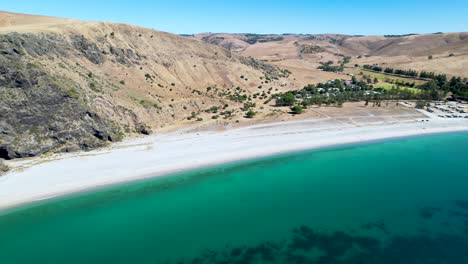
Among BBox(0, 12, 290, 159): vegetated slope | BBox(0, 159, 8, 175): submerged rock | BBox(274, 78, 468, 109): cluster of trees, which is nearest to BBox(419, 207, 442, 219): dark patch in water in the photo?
BBox(274, 78, 468, 109): cluster of trees

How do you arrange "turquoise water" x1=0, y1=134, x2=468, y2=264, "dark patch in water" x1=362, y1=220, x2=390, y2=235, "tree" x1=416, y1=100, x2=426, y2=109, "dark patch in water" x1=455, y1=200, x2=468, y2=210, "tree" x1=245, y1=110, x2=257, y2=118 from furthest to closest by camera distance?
"tree" x1=416, y1=100, x2=426, y2=109 < "tree" x1=245, y1=110, x2=257, y2=118 < "dark patch in water" x1=455, y1=200, x2=468, y2=210 < "dark patch in water" x1=362, y1=220, x2=390, y2=235 < "turquoise water" x1=0, y1=134, x2=468, y2=264

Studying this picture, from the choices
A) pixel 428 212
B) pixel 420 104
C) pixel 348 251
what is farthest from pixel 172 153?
pixel 420 104

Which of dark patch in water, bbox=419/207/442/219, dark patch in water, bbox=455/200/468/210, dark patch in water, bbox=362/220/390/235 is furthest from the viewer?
dark patch in water, bbox=455/200/468/210

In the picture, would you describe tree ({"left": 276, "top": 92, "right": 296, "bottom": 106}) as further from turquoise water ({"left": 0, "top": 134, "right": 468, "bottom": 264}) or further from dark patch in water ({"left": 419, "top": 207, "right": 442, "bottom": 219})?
dark patch in water ({"left": 419, "top": 207, "right": 442, "bottom": 219})

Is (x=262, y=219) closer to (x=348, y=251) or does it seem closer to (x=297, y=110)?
(x=348, y=251)

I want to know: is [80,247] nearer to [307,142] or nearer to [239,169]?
[239,169]

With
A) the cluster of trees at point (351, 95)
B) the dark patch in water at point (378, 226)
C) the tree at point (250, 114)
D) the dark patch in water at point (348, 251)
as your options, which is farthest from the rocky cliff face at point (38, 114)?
the cluster of trees at point (351, 95)
